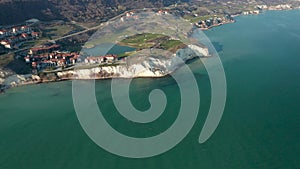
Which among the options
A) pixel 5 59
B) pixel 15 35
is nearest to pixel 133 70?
pixel 5 59

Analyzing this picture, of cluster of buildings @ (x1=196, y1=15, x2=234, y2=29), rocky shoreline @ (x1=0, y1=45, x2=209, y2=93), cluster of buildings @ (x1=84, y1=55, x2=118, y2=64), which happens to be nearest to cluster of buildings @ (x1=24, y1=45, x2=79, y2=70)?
cluster of buildings @ (x1=84, y1=55, x2=118, y2=64)

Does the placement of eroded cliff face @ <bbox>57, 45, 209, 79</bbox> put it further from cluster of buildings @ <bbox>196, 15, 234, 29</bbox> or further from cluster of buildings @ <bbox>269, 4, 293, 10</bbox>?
cluster of buildings @ <bbox>269, 4, 293, 10</bbox>

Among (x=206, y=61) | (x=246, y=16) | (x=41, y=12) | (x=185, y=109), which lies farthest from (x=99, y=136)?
(x=246, y=16)

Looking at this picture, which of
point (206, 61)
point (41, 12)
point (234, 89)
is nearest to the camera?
point (234, 89)

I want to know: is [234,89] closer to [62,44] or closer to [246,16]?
[62,44]

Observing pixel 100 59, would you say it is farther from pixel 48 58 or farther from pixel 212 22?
pixel 212 22
